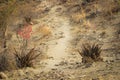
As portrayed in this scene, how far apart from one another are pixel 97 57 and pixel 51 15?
617 inches

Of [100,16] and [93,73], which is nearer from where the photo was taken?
[93,73]

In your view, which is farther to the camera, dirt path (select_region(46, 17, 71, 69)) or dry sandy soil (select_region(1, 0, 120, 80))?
dirt path (select_region(46, 17, 71, 69))

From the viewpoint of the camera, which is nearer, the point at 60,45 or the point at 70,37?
the point at 60,45

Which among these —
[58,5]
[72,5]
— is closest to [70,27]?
[72,5]

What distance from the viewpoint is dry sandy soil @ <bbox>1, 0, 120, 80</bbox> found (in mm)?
9477

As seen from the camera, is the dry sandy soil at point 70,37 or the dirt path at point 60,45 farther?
the dirt path at point 60,45

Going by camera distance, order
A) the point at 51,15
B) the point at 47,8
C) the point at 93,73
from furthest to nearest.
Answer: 1. the point at 47,8
2. the point at 51,15
3. the point at 93,73

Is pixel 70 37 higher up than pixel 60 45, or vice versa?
pixel 70 37

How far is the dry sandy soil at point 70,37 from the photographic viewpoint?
9477 mm

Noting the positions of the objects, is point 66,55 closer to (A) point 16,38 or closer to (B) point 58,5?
(A) point 16,38

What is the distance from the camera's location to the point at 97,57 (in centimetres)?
1080

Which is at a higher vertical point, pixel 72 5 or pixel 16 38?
pixel 72 5

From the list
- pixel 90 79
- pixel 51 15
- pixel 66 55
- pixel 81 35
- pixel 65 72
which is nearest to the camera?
pixel 90 79

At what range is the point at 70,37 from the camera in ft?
60.4
